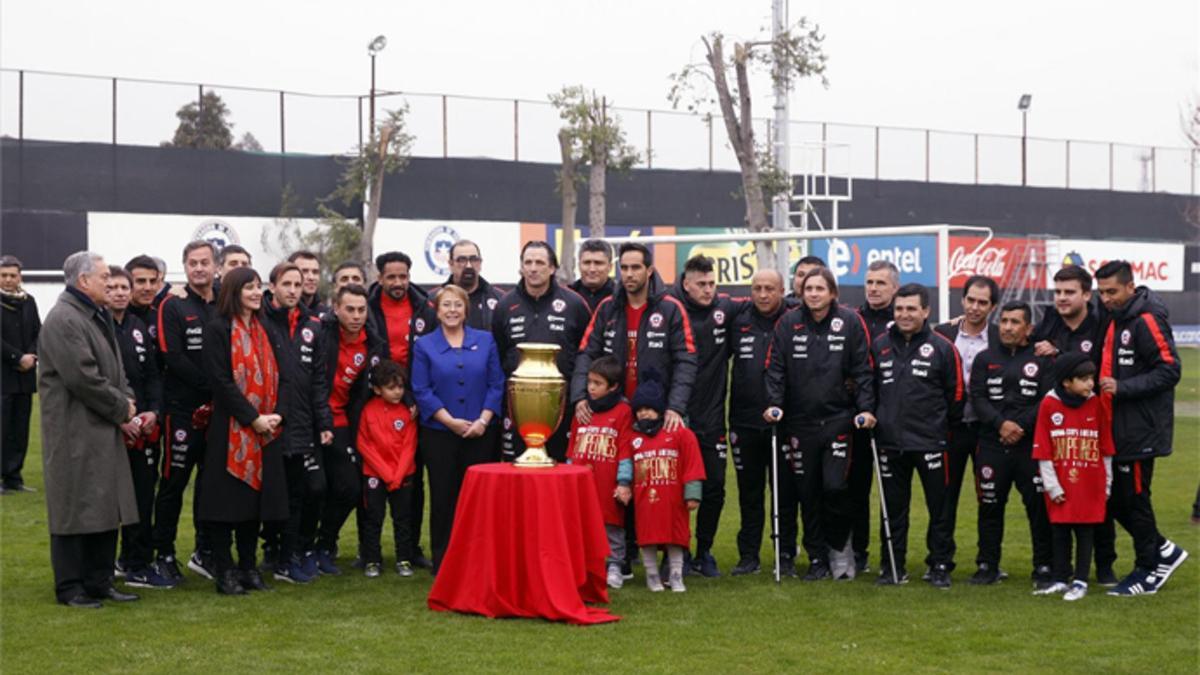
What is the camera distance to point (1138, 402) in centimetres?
794

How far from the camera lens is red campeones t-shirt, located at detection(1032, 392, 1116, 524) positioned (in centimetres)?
793

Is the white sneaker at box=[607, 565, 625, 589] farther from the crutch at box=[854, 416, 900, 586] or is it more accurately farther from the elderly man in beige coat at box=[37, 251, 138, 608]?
the elderly man in beige coat at box=[37, 251, 138, 608]

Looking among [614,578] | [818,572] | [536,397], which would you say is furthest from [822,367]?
[536,397]

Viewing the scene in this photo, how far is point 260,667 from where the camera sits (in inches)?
246

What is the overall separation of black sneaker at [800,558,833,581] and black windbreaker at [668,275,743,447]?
3.01ft

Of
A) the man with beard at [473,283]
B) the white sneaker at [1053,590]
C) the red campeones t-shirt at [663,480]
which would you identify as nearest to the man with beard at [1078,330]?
the white sneaker at [1053,590]

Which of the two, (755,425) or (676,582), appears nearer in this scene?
(676,582)

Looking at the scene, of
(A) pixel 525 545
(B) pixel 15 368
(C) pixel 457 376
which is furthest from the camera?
(B) pixel 15 368

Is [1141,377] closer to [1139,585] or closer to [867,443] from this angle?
[1139,585]

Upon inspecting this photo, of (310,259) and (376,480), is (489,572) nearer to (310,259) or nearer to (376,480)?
(376,480)

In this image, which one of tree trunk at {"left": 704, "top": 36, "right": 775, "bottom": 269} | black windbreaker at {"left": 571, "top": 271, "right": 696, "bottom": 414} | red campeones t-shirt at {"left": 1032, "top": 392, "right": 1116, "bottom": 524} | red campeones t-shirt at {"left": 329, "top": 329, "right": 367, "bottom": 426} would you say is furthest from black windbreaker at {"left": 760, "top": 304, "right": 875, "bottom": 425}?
tree trunk at {"left": 704, "top": 36, "right": 775, "bottom": 269}

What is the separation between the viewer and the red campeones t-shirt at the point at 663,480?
8.10 meters

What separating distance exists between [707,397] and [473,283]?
162cm

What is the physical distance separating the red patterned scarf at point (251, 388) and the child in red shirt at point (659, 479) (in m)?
1.96
